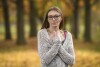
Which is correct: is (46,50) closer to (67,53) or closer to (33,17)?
(67,53)

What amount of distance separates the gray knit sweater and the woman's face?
0.57ft

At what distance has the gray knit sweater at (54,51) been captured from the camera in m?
5.42

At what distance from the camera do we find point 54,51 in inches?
213

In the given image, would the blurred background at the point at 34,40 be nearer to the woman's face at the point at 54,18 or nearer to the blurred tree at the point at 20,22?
the blurred tree at the point at 20,22

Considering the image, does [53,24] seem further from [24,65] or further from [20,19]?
[20,19]

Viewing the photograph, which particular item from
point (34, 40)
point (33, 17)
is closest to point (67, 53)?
point (34, 40)

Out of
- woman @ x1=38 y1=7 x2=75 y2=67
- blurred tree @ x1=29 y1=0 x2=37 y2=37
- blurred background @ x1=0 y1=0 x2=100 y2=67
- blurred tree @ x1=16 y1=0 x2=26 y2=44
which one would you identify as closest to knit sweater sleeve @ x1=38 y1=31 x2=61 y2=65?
woman @ x1=38 y1=7 x2=75 y2=67

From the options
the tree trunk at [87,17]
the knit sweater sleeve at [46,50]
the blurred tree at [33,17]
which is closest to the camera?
the knit sweater sleeve at [46,50]

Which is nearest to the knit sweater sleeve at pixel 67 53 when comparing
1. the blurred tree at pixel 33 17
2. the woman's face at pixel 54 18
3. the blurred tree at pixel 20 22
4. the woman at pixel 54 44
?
the woman at pixel 54 44

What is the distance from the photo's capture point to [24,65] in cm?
1498

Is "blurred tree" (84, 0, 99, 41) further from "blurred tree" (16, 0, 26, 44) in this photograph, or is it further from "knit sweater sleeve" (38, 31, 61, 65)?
"knit sweater sleeve" (38, 31, 61, 65)

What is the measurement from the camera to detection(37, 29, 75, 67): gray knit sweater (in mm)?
5422

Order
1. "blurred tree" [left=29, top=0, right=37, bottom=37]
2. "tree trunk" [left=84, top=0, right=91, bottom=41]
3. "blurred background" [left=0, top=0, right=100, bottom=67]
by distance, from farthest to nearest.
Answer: "blurred tree" [left=29, top=0, right=37, bottom=37] → "tree trunk" [left=84, top=0, right=91, bottom=41] → "blurred background" [left=0, top=0, right=100, bottom=67]

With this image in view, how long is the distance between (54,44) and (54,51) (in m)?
0.10
